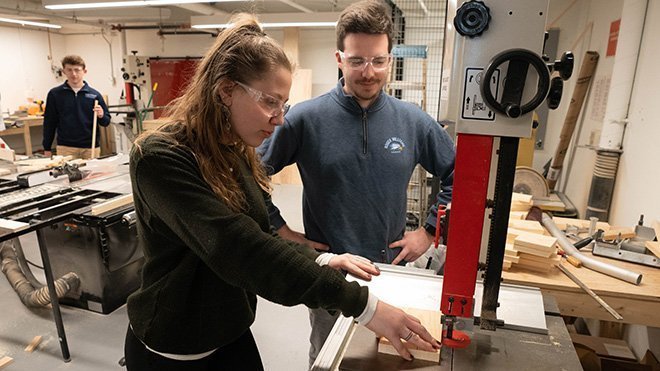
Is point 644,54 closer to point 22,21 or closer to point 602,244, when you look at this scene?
point 602,244

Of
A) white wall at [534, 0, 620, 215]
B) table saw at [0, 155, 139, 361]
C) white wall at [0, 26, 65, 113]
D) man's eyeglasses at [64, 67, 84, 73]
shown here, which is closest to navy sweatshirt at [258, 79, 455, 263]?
table saw at [0, 155, 139, 361]

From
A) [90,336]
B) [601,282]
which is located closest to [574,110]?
[601,282]

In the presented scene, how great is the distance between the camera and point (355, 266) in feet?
4.06

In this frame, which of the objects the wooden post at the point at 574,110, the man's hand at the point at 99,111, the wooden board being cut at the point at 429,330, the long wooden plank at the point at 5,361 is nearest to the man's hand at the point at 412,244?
the wooden board being cut at the point at 429,330

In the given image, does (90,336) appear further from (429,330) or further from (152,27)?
(152,27)

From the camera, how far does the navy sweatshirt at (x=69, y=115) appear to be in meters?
4.30

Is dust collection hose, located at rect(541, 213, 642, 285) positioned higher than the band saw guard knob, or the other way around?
the band saw guard knob

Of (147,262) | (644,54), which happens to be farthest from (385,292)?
(644,54)

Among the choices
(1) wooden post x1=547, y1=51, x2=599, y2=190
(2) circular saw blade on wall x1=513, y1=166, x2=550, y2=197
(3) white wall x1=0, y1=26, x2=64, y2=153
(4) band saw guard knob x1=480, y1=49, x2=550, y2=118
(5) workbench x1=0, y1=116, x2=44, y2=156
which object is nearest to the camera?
(4) band saw guard knob x1=480, y1=49, x2=550, y2=118

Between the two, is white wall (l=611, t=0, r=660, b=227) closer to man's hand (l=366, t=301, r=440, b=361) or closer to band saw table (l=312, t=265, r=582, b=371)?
band saw table (l=312, t=265, r=582, b=371)

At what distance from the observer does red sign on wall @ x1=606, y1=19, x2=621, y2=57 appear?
315cm

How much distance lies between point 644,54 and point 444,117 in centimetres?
245

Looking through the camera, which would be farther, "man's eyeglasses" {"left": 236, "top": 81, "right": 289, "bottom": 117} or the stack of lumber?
the stack of lumber

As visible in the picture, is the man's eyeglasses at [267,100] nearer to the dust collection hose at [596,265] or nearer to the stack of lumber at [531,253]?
the stack of lumber at [531,253]
